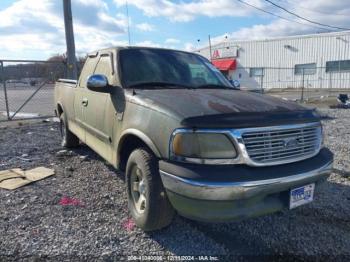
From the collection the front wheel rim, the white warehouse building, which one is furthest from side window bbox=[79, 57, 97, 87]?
the white warehouse building

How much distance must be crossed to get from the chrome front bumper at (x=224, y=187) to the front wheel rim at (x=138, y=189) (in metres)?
0.62

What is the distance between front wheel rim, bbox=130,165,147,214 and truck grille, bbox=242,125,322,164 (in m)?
1.14

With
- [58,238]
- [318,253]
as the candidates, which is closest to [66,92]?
[58,238]

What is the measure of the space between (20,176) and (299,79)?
32.4 metres

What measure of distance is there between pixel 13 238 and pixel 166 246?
1549mm

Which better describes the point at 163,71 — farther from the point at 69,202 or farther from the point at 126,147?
the point at 69,202

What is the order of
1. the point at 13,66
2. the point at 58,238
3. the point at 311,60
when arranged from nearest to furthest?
the point at 58,238
the point at 13,66
the point at 311,60

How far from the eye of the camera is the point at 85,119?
5051 millimetres

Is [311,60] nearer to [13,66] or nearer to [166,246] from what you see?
[13,66]

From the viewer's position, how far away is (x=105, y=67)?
452cm

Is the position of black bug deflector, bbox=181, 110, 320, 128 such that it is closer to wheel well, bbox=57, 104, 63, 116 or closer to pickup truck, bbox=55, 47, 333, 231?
pickup truck, bbox=55, 47, 333, 231

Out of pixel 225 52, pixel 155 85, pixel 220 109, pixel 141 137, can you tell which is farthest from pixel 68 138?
pixel 225 52

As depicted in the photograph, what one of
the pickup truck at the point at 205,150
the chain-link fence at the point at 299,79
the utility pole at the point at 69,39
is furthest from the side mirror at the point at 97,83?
the chain-link fence at the point at 299,79

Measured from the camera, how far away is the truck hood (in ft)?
8.98
